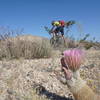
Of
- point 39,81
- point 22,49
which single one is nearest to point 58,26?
point 22,49

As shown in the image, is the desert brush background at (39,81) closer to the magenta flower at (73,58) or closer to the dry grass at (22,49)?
the magenta flower at (73,58)

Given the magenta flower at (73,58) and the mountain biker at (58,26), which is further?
the mountain biker at (58,26)

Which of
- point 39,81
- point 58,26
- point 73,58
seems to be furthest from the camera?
point 58,26

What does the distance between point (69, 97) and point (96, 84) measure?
66 cm

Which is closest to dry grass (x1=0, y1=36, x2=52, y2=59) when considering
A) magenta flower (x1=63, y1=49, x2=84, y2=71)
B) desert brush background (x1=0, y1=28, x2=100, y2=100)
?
desert brush background (x1=0, y1=28, x2=100, y2=100)

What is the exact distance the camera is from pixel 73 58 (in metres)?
3.63

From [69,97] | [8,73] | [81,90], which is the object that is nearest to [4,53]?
[8,73]

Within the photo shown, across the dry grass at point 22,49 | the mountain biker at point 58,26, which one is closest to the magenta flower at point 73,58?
the dry grass at point 22,49

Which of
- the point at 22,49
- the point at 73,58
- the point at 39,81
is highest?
the point at 73,58

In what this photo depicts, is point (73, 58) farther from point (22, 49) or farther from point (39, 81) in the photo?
point (22, 49)

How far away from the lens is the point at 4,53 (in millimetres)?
8195

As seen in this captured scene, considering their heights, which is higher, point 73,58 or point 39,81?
point 73,58

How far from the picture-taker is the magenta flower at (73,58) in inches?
143

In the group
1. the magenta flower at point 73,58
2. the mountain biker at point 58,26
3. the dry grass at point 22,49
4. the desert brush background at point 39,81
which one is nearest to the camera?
the magenta flower at point 73,58
